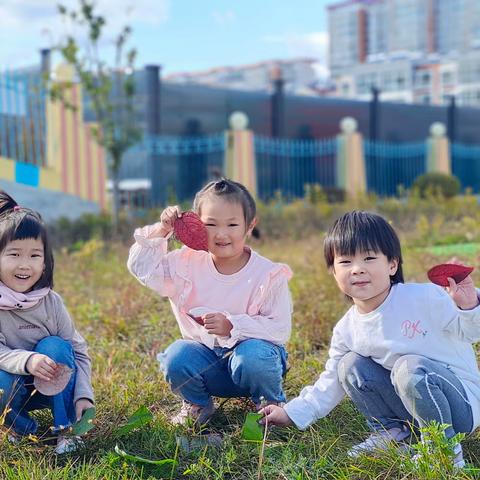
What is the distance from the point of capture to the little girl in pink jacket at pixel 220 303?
264 centimetres

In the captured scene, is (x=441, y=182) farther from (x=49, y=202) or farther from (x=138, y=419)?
(x=138, y=419)

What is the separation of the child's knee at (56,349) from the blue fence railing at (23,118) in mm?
7002

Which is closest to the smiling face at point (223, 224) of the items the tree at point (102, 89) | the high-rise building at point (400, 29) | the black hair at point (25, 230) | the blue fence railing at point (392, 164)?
the black hair at point (25, 230)

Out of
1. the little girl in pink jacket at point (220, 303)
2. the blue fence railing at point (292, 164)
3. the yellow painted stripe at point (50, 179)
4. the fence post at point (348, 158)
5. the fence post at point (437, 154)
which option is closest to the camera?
the little girl in pink jacket at point (220, 303)

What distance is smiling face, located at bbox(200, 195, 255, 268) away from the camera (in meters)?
2.69

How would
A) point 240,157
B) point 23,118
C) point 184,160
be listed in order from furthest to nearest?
point 240,157
point 184,160
point 23,118

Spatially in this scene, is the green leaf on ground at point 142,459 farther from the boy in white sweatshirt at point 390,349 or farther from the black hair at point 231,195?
the black hair at point 231,195

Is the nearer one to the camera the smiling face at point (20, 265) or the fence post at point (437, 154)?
the smiling face at point (20, 265)

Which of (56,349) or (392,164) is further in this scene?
(392,164)

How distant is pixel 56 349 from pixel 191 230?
0.60 meters

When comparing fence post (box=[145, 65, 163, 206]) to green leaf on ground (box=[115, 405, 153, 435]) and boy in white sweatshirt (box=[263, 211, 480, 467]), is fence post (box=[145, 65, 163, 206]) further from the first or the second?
boy in white sweatshirt (box=[263, 211, 480, 467])

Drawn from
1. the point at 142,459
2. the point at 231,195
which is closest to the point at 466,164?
the point at 231,195

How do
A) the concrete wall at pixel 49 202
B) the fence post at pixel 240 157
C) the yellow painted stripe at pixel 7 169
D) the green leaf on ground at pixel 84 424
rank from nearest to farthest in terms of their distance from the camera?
the green leaf on ground at pixel 84 424 → the yellow painted stripe at pixel 7 169 → the concrete wall at pixel 49 202 → the fence post at pixel 240 157

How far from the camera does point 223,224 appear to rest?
2.70 m
